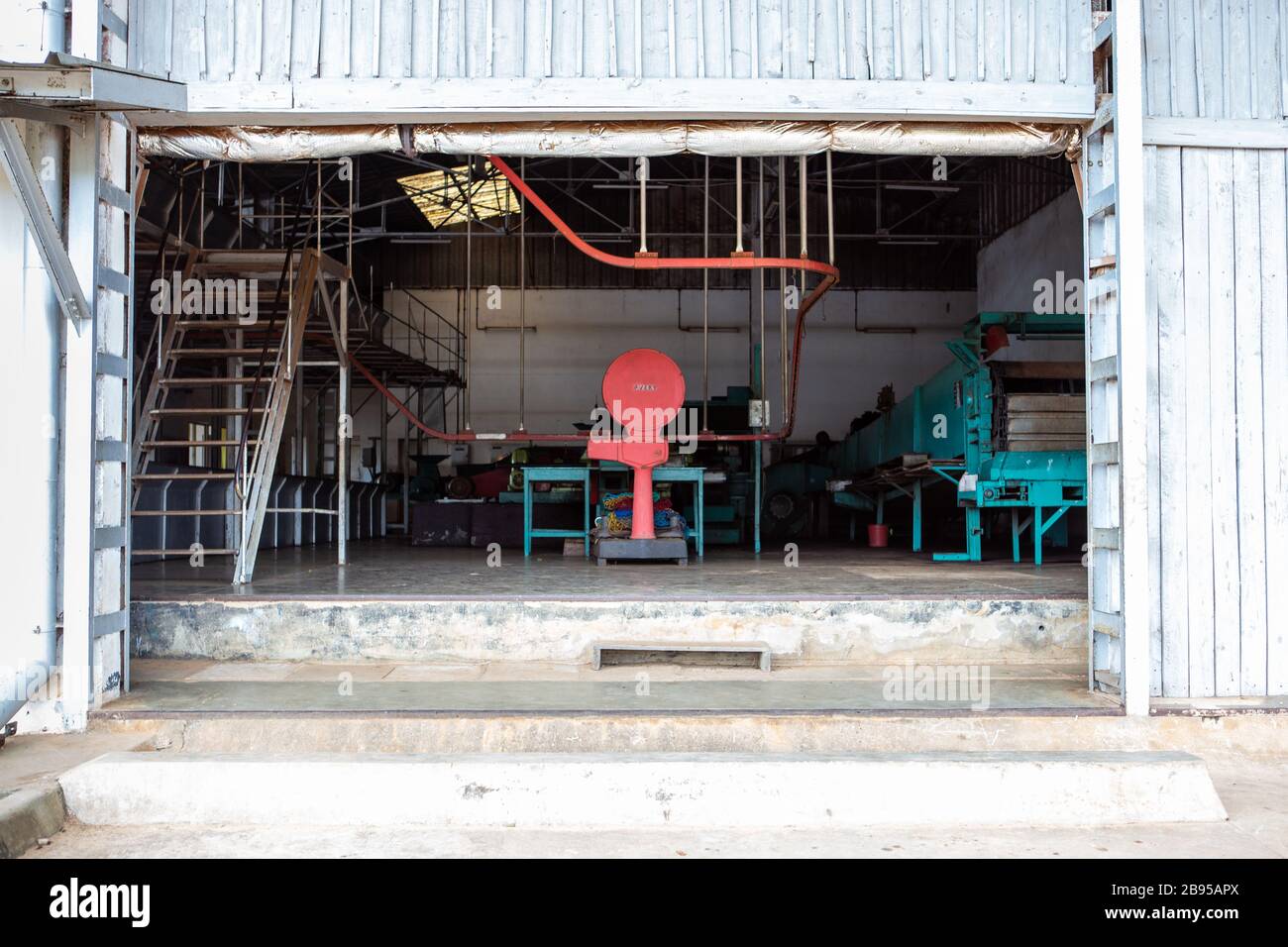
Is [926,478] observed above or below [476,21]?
below

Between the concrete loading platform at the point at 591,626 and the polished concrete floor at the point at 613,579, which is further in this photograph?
the polished concrete floor at the point at 613,579

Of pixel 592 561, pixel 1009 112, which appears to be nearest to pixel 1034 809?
pixel 1009 112

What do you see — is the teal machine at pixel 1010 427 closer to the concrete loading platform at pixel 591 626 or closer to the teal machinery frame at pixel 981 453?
the teal machinery frame at pixel 981 453

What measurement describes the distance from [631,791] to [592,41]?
3579 mm

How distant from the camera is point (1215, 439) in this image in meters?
5.02

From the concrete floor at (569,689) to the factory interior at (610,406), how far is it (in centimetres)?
16

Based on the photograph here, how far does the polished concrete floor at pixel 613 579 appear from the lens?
6113 mm

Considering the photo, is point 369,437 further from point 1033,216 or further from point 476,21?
point 476,21

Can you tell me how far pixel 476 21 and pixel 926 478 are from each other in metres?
7.84

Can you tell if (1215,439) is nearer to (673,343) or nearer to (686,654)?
(686,654)

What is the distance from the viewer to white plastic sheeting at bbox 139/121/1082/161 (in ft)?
17.0

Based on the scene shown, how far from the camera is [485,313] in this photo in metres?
21.8

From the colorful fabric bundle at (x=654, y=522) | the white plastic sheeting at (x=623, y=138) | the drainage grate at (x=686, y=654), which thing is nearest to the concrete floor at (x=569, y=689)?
the drainage grate at (x=686, y=654)

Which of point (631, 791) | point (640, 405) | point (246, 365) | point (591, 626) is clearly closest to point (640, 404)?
point (640, 405)
